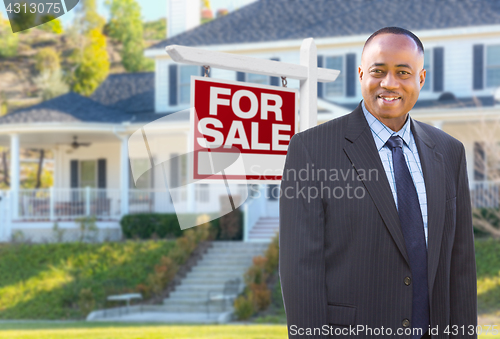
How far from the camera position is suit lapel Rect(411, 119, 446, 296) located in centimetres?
227

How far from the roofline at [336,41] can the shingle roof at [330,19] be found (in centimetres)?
28

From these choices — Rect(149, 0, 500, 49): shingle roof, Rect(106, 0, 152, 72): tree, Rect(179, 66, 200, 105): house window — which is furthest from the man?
Rect(106, 0, 152, 72): tree

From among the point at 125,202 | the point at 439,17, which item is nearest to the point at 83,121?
the point at 125,202

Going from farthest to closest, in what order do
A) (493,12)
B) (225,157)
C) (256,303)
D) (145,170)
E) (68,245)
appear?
(493,12)
(68,245)
(256,303)
(145,170)
(225,157)

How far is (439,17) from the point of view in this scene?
18562 millimetres

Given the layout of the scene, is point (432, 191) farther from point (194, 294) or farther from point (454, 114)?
point (454, 114)

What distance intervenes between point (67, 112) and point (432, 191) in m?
18.5

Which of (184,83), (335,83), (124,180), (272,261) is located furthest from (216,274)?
(184,83)

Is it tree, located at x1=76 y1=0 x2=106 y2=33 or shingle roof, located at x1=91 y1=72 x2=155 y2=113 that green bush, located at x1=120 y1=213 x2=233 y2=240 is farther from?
tree, located at x1=76 y1=0 x2=106 y2=33

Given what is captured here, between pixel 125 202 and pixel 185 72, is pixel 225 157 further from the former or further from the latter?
pixel 185 72

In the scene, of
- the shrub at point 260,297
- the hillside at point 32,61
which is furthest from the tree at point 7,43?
the shrub at point 260,297

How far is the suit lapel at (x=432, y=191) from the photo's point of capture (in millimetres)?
2267

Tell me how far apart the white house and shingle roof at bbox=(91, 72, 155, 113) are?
0.23 m

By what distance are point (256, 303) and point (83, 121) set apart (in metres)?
9.32
